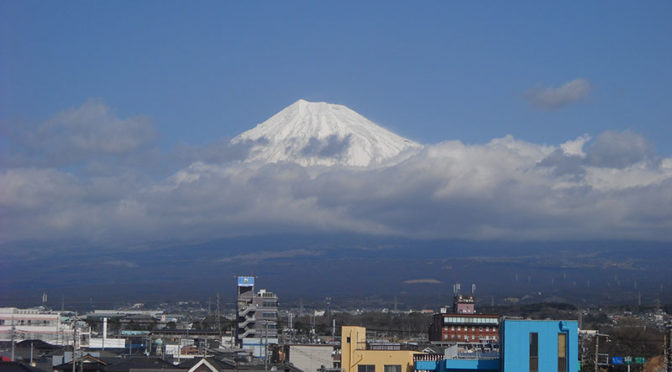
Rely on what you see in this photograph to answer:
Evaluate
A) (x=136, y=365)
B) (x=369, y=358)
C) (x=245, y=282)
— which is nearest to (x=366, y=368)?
(x=369, y=358)

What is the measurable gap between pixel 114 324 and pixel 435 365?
5070 inches

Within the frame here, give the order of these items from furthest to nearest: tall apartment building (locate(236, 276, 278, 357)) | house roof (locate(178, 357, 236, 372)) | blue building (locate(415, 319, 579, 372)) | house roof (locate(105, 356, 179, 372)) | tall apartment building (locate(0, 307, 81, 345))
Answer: tall apartment building (locate(236, 276, 278, 357))
tall apartment building (locate(0, 307, 81, 345))
house roof (locate(105, 356, 179, 372))
house roof (locate(178, 357, 236, 372))
blue building (locate(415, 319, 579, 372))

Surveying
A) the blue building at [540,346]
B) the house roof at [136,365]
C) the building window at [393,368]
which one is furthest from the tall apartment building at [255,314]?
the blue building at [540,346]

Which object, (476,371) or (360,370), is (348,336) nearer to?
(360,370)

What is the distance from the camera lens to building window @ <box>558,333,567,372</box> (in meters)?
44.3

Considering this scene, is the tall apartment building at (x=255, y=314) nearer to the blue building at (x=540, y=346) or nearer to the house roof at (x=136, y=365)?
the house roof at (x=136, y=365)

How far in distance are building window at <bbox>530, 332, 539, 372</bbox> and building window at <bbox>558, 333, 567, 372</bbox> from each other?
87 cm

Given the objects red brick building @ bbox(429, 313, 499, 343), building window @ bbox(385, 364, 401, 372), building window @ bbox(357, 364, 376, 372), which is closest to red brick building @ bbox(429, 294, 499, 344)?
red brick building @ bbox(429, 313, 499, 343)

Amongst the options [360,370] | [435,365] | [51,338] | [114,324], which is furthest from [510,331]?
[114,324]

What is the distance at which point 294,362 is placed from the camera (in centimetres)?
6738

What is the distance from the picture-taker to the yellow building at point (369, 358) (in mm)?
53562

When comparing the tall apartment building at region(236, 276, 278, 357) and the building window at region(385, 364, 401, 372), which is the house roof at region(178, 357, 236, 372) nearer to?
the building window at region(385, 364, 401, 372)

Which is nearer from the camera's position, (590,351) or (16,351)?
(16,351)

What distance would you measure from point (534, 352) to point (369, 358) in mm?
11580
